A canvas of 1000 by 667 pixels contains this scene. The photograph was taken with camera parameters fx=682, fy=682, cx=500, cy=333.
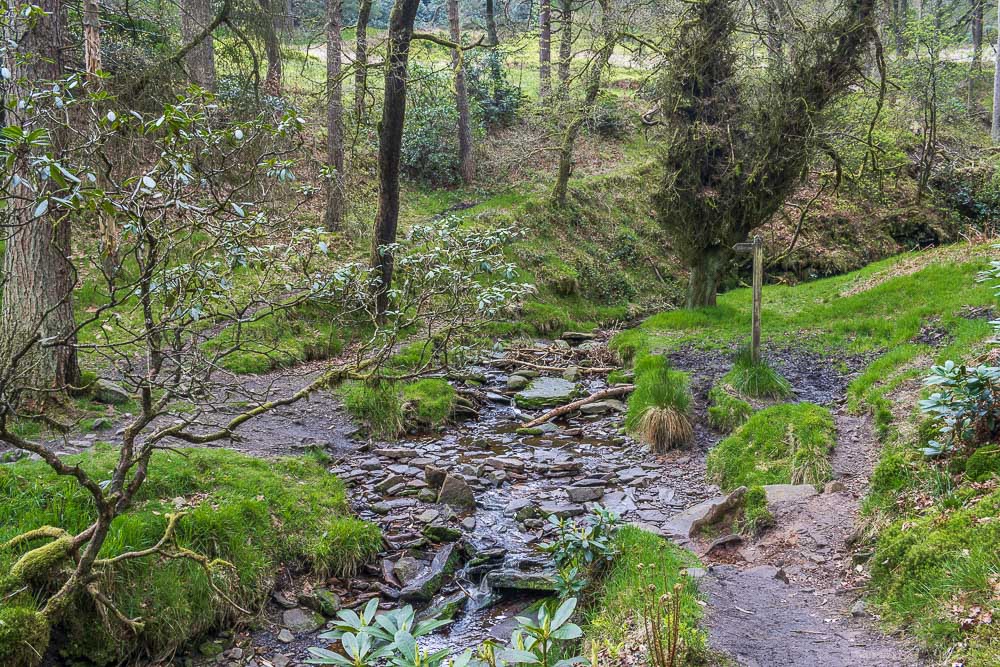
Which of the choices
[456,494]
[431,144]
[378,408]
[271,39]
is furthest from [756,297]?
[431,144]

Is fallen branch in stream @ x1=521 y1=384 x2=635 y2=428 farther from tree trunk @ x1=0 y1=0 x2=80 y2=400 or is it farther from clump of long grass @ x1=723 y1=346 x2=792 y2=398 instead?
tree trunk @ x1=0 y1=0 x2=80 y2=400

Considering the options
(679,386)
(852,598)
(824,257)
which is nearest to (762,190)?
(679,386)

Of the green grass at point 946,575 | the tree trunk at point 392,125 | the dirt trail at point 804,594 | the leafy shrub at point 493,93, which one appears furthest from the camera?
the leafy shrub at point 493,93

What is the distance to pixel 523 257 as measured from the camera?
18.5 m

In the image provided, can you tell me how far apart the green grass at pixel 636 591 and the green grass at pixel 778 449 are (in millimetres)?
1986

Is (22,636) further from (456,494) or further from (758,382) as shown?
(758,382)

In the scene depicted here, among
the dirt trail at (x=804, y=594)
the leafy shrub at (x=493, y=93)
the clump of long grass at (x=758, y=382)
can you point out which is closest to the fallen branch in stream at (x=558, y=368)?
the clump of long grass at (x=758, y=382)

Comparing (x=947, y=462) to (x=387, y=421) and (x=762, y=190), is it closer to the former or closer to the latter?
(x=387, y=421)

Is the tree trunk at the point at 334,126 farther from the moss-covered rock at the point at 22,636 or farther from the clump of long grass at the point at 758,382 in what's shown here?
the moss-covered rock at the point at 22,636

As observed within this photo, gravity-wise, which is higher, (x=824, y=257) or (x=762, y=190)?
(x=762, y=190)

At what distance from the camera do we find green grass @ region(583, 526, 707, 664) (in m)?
4.37

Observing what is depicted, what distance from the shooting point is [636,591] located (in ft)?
16.2

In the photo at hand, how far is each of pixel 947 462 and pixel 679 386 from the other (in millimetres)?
4755

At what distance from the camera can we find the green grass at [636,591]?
4.37 m
